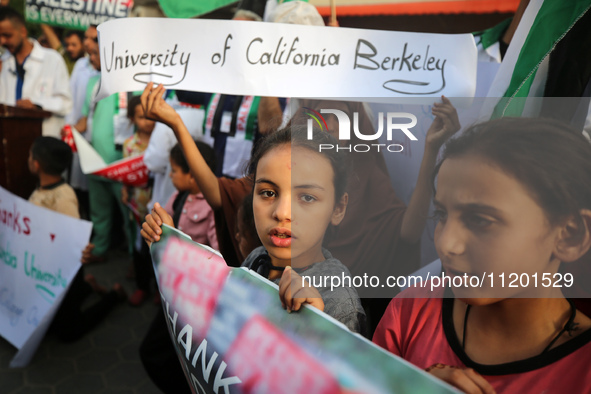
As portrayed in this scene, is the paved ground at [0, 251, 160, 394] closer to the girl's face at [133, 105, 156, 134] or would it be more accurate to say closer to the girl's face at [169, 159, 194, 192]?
the girl's face at [169, 159, 194, 192]

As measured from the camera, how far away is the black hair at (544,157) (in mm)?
673

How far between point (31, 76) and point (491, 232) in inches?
157

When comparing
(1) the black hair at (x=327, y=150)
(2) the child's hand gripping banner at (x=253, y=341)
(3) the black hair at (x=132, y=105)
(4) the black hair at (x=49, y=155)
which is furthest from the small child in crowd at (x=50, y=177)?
(1) the black hair at (x=327, y=150)

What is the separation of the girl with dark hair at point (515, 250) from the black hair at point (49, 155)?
2.45 metres

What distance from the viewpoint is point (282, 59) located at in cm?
121

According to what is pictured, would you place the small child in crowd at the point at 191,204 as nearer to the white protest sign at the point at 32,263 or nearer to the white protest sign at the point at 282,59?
the white protest sign at the point at 32,263

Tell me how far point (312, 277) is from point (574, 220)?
428mm

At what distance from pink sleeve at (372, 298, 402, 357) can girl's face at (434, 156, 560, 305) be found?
0.15 m

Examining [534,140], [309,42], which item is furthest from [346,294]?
[309,42]

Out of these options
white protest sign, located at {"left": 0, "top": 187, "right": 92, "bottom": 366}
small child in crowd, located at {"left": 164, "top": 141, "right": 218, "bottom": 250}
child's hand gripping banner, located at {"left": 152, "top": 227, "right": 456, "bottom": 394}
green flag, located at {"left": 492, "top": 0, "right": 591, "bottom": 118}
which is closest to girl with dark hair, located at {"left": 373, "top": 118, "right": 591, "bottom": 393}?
child's hand gripping banner, located at {"left": 152, "top": 227, "right": 456, "bottom": 394}

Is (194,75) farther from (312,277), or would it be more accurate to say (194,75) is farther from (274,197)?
(312,277)

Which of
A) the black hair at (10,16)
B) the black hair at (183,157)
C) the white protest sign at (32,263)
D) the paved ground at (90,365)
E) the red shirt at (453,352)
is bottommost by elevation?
the paved ground at (90,365)

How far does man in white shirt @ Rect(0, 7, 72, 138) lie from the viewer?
367 cm

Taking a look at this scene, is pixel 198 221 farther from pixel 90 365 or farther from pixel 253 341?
pixel 253 341
